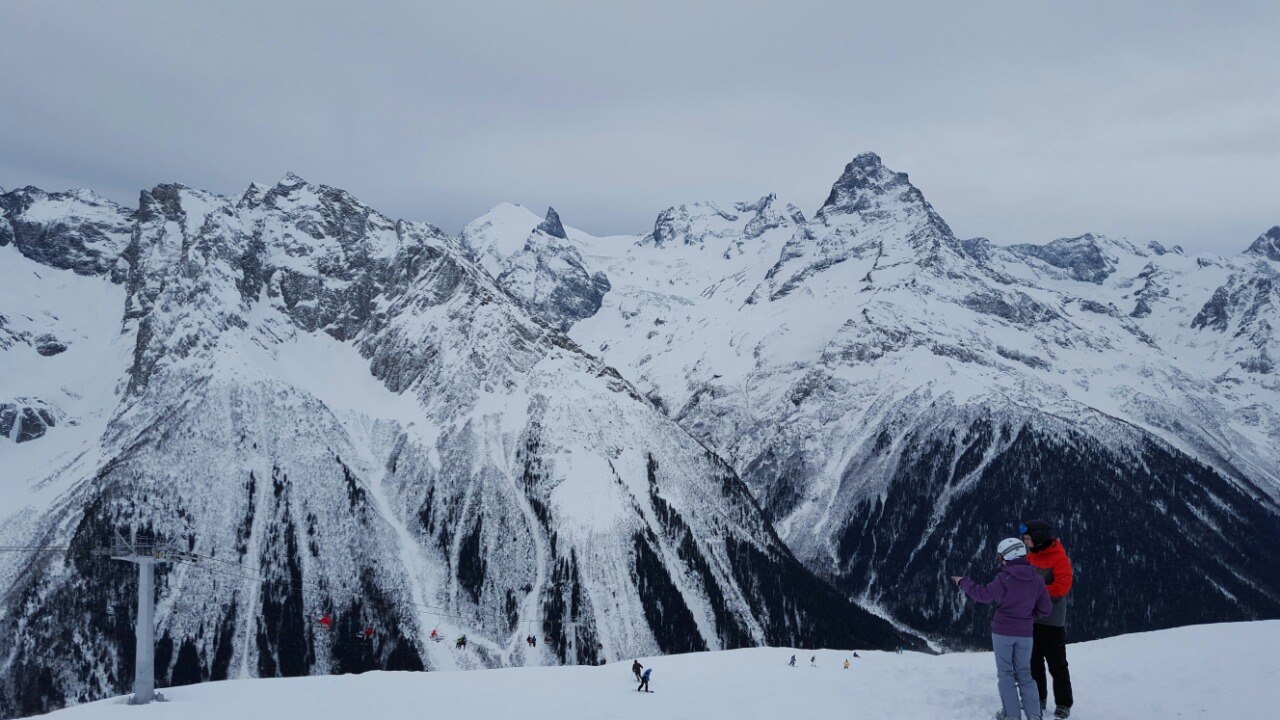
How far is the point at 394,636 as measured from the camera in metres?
166

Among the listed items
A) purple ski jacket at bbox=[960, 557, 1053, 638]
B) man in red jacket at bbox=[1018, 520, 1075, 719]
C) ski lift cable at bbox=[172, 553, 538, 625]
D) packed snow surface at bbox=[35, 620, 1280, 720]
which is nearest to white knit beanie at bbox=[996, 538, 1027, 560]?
purple ski jacket at bbox=[960, 557, 1053, 638]

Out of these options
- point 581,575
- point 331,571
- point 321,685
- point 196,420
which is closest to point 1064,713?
point 321,685

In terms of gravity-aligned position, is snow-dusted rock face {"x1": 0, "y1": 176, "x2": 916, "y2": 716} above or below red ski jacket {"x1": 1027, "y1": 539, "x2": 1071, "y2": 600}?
below

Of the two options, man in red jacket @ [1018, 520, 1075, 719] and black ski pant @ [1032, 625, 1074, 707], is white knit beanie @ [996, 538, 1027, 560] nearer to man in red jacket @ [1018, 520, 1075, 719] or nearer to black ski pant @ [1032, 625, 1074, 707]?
man in red jacket @ [1018, 520, 1075, 719]

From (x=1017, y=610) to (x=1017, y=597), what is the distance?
16.6 inches

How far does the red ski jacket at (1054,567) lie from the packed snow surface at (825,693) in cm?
371

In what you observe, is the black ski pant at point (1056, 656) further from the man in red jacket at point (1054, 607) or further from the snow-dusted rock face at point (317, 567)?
the snow-dusted rock face at point (317, 567)

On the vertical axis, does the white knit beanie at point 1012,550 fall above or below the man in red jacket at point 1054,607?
above

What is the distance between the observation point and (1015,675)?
71.2ft

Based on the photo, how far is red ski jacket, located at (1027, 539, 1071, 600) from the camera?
2209 cm

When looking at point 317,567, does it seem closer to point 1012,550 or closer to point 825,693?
point 825,693

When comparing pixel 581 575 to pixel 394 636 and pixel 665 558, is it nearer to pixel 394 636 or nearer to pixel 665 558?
pixel 665 558

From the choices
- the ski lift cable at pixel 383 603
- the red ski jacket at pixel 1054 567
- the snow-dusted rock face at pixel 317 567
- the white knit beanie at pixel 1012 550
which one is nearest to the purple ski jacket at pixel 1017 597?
the white knit beanie at pixel 1012 550

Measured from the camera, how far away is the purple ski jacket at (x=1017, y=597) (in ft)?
67.5
